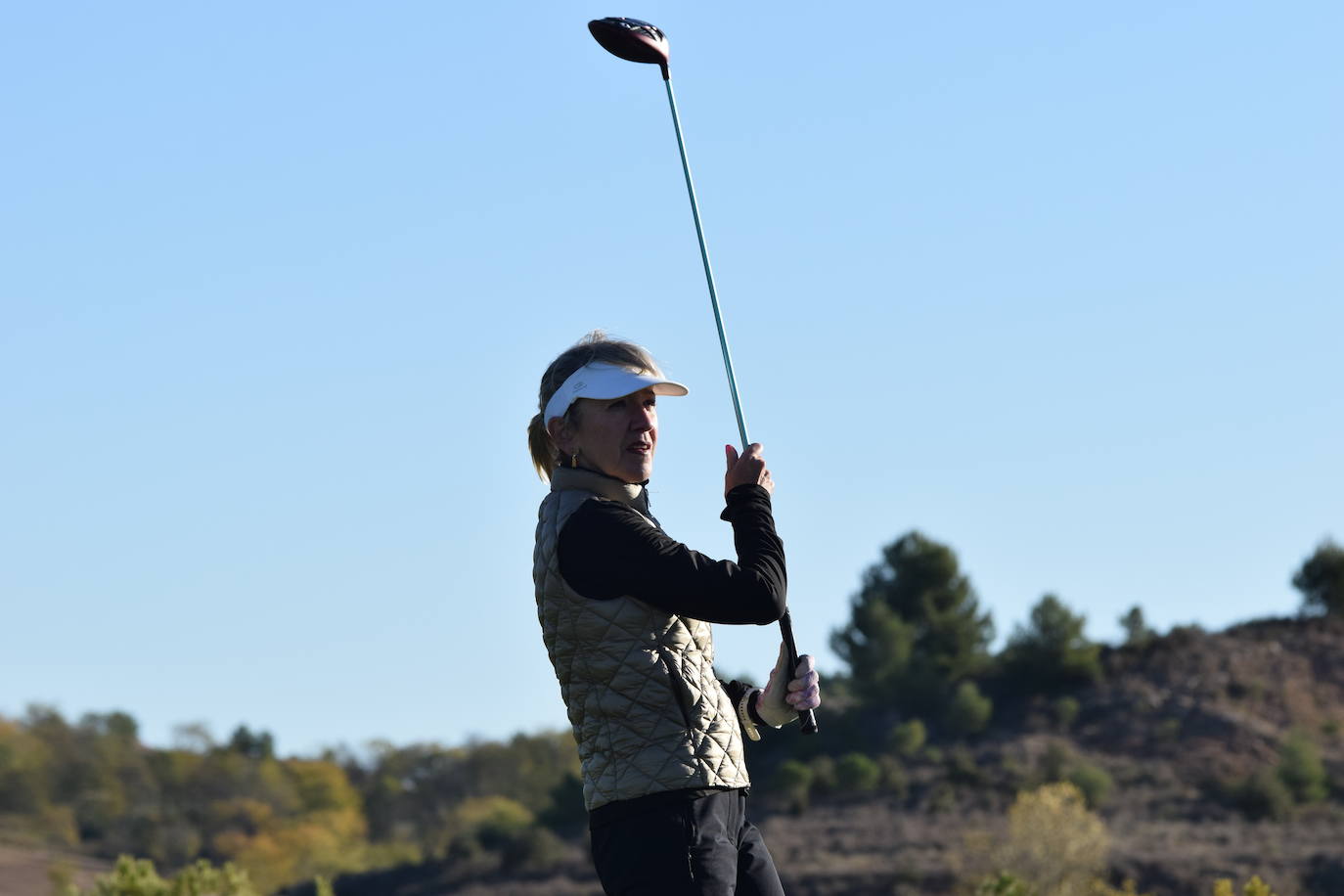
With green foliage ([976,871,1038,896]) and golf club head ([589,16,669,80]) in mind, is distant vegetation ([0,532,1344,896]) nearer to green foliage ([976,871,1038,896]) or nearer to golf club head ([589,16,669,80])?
green foliage ([976,871,1038,896])

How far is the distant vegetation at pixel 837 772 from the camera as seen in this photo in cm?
3959

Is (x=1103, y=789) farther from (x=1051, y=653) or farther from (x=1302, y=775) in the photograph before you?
(x=1051, y=653)

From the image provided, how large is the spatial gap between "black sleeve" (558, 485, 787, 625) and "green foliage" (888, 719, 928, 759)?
137 feet

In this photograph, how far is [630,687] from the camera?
414 centimetres

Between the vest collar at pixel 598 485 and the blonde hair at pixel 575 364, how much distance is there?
0.41 feet

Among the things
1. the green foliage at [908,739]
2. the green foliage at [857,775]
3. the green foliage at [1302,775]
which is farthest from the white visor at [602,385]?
the green foliage at [908,739]

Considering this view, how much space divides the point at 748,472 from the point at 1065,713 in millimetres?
44248

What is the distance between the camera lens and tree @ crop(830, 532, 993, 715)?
48.9m

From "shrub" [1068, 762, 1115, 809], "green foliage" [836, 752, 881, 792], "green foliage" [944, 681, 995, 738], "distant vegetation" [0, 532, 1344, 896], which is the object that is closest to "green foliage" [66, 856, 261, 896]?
"distant vegetation" [0, 532, 1344, 896]

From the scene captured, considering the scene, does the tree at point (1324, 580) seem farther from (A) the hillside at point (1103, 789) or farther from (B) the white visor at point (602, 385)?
(B) the white visor at point (602, 385)

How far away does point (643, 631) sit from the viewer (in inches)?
163

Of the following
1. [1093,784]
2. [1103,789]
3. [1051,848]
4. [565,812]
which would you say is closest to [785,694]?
[1051,848]

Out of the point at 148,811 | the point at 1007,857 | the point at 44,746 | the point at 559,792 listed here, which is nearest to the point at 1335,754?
the point at 1007,857

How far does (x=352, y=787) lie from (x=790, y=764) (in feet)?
92.3
